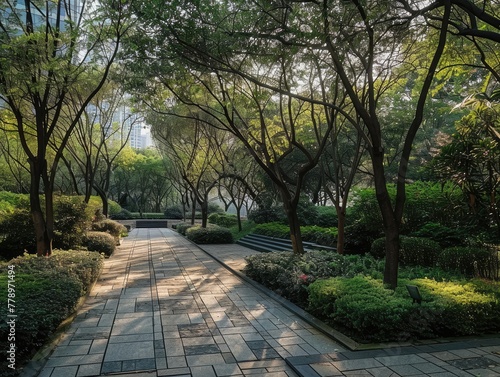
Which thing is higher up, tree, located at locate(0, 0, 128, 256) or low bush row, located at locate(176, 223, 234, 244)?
tree, located at locate(0, 0, 128, 256)

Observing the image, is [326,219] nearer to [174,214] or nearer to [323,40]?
[323,40]

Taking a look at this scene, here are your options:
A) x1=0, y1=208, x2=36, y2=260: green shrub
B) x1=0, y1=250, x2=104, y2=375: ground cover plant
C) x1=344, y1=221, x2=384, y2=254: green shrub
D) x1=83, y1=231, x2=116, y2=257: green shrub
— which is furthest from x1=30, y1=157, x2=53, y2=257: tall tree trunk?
x1=344, y1=221, x2=384, y2=254: green shrub

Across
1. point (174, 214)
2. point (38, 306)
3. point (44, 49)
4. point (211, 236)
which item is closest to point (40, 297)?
point (38, 306)

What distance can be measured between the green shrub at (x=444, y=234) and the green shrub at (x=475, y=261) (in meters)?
1.25

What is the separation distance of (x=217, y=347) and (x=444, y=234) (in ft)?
24.4

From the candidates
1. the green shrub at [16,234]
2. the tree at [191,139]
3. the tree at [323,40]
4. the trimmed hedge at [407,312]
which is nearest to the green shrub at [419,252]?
the tree at [323,40]

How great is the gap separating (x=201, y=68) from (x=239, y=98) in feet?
7.58

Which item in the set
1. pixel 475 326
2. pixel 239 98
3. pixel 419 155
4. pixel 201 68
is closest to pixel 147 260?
pixel 239 98

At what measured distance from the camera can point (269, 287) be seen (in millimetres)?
8062

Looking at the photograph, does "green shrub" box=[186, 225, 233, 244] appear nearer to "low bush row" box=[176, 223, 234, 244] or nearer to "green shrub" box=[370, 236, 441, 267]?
"low bush row" box=[176, 223, 234, 244]

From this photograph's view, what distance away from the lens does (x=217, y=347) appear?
4637 millimetres

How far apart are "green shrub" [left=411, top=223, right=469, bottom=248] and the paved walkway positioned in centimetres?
507

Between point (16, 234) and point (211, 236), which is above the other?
point (16, 234)

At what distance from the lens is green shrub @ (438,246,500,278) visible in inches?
308
